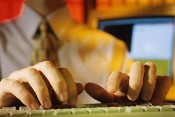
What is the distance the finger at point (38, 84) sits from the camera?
30cm

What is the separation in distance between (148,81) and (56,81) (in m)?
0.09

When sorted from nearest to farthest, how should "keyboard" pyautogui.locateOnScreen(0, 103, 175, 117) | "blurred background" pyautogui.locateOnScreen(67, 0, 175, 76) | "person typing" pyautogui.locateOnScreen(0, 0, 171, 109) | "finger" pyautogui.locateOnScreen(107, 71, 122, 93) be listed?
1. "keyboard" pyautogui.locateOnScreen(0, 103, 175, 117)
2. "finger" pyautogui.locateOnScreen(107, 71, 122, 93)
3. "blurred background" pyautogui.locateOnScreen(67, 0, 175, 76)
4. "person typing" pyautogui.locateOnScreen(0, 0, 171, 109)

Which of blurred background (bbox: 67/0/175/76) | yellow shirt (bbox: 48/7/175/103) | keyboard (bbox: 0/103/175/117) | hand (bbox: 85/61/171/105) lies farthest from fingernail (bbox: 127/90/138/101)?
yellow shirt (bbox: 48/7/175/103)

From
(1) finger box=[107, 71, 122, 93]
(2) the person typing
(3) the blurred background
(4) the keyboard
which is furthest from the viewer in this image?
(2) the person typing

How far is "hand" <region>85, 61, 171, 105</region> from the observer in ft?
1.14

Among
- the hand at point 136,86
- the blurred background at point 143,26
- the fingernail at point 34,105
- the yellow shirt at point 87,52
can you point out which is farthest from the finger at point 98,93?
the yellow shirt at point 87,52

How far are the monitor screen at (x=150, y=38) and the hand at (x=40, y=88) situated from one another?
774 mm

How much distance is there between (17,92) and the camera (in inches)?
12.9

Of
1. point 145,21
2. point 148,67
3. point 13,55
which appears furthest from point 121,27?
point 148,67

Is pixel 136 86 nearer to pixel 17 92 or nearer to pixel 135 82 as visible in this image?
pixel 135 82

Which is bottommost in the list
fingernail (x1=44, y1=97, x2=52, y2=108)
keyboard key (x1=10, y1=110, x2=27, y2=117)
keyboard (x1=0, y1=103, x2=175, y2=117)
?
fingernail (x1=44, y1=97, x2=52, y2=108)

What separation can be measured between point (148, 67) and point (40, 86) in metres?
0.11

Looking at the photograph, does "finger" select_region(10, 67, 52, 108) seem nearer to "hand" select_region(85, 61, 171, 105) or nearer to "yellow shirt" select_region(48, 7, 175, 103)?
"hand" select_region(85, 61, 171, 105)

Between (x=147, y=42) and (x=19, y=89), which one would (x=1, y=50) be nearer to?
(x=147, y=42)
